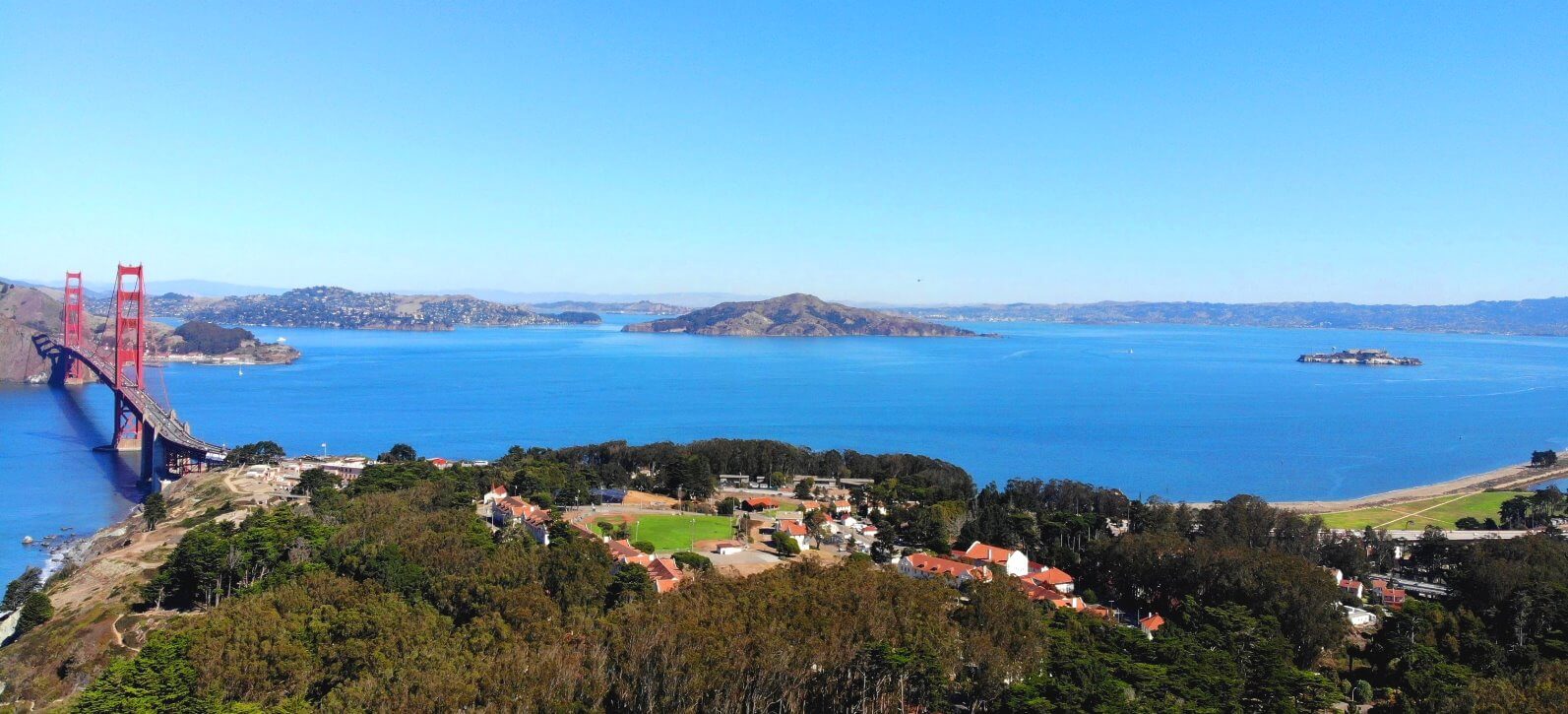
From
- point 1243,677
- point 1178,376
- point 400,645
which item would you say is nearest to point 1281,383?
point 1178,376

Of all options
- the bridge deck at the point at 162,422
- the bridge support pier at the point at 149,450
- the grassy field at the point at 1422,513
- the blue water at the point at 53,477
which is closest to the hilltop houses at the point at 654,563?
the blue water at the point at 53,477

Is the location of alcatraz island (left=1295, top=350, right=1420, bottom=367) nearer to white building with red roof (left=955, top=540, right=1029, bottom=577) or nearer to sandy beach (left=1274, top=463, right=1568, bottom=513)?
sandy beach (left=1274, top=463, right=1568, bottom=513)

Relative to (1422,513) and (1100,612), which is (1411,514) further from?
(1100,612)

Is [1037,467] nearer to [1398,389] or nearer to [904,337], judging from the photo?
[1398,389]

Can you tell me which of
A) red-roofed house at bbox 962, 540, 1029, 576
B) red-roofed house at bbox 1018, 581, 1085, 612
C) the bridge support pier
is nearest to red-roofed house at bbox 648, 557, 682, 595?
red-roofed house at bbox 1018, 581, 1085, 612

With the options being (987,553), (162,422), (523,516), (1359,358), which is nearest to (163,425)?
(162,422)

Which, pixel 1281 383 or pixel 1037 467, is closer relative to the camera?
pixel 1037 467
